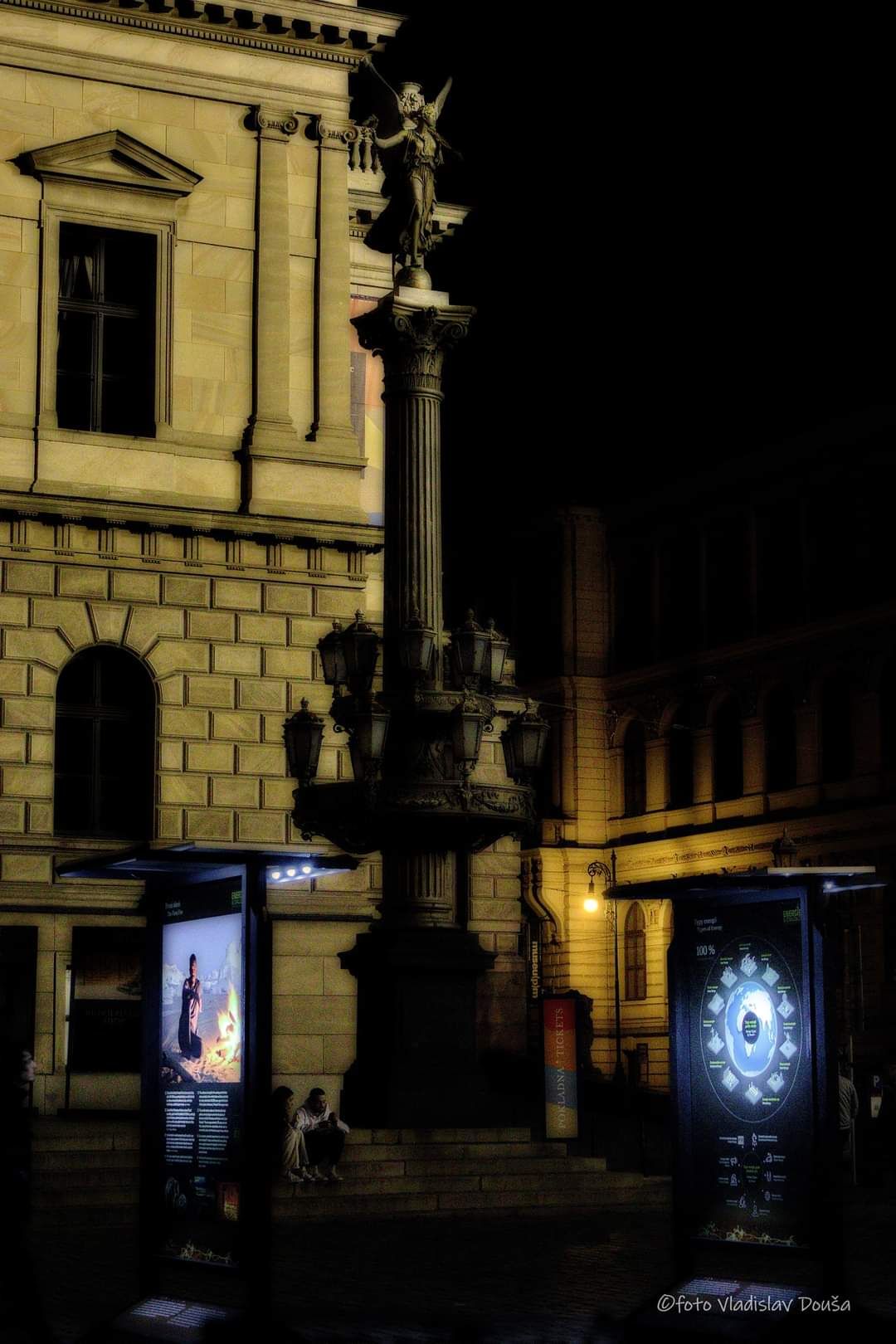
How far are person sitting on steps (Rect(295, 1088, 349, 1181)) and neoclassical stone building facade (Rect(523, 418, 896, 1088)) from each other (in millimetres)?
29220

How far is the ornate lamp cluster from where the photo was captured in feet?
77.9

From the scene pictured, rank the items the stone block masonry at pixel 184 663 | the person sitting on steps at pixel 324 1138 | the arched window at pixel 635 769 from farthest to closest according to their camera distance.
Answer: the arched window at pixel 635 769 < the stone block masonry at pixel 184 663 < the person sitting on steps at pixel 324 1138

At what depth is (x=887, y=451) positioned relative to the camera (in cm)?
5744

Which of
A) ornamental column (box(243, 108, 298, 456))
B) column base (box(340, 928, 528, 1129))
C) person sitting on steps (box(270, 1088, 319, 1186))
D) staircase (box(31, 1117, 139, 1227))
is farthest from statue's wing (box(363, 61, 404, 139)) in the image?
staircase (box(31, 1117, 139, 1227))

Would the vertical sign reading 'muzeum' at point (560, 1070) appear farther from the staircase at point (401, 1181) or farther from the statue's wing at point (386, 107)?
the statue's wing at point (386, 107)

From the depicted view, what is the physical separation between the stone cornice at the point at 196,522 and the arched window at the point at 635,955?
33311 millimetres

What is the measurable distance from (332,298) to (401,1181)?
14064 mm

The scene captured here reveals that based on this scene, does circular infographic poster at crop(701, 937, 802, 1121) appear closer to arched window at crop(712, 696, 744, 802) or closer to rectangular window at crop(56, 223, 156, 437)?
rectangular window at crop(56, 223, 156, 437)

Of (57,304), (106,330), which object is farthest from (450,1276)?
(106,330)

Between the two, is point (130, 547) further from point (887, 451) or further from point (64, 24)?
point (887, 451)

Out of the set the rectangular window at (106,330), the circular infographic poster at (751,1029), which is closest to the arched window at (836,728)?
the rectangular window at (106,330)

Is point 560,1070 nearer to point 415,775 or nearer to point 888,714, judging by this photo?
point 415,775

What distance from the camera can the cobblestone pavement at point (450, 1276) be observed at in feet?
49.6

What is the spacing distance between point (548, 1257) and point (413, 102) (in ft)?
48.8
